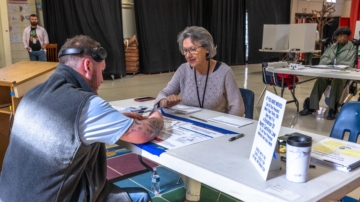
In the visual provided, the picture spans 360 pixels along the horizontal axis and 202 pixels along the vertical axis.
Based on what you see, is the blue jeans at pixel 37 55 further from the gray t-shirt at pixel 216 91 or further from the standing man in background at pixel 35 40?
the gray t-shirt at pixel 216 91

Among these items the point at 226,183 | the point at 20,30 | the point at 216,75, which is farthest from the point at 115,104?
the point at 20,30

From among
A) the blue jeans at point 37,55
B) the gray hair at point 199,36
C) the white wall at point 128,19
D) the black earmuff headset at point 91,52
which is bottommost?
the blue jeans at point 37,55

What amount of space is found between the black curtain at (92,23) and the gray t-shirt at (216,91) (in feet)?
18.3

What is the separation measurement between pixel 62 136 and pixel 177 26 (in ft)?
28.1

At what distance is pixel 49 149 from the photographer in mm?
1041

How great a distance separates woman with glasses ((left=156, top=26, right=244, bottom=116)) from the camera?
7.02 feet

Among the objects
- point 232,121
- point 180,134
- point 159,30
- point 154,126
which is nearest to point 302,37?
point 159,30

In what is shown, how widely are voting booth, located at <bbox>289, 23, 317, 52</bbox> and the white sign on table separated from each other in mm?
6853

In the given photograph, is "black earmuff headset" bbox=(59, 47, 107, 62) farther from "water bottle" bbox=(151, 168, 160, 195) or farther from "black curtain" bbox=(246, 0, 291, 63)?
"black curtain" bbox=(246, 0, 291, 63)

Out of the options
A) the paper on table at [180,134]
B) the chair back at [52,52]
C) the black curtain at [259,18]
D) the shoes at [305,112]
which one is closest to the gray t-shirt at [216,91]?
the paper on table at [180,134]

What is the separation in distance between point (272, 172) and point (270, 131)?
15 centimetres

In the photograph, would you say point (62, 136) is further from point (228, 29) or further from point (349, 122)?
point (228, 29)

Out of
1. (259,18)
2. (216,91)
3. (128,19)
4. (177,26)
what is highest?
(259,18)

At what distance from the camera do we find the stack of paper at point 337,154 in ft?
3.68
